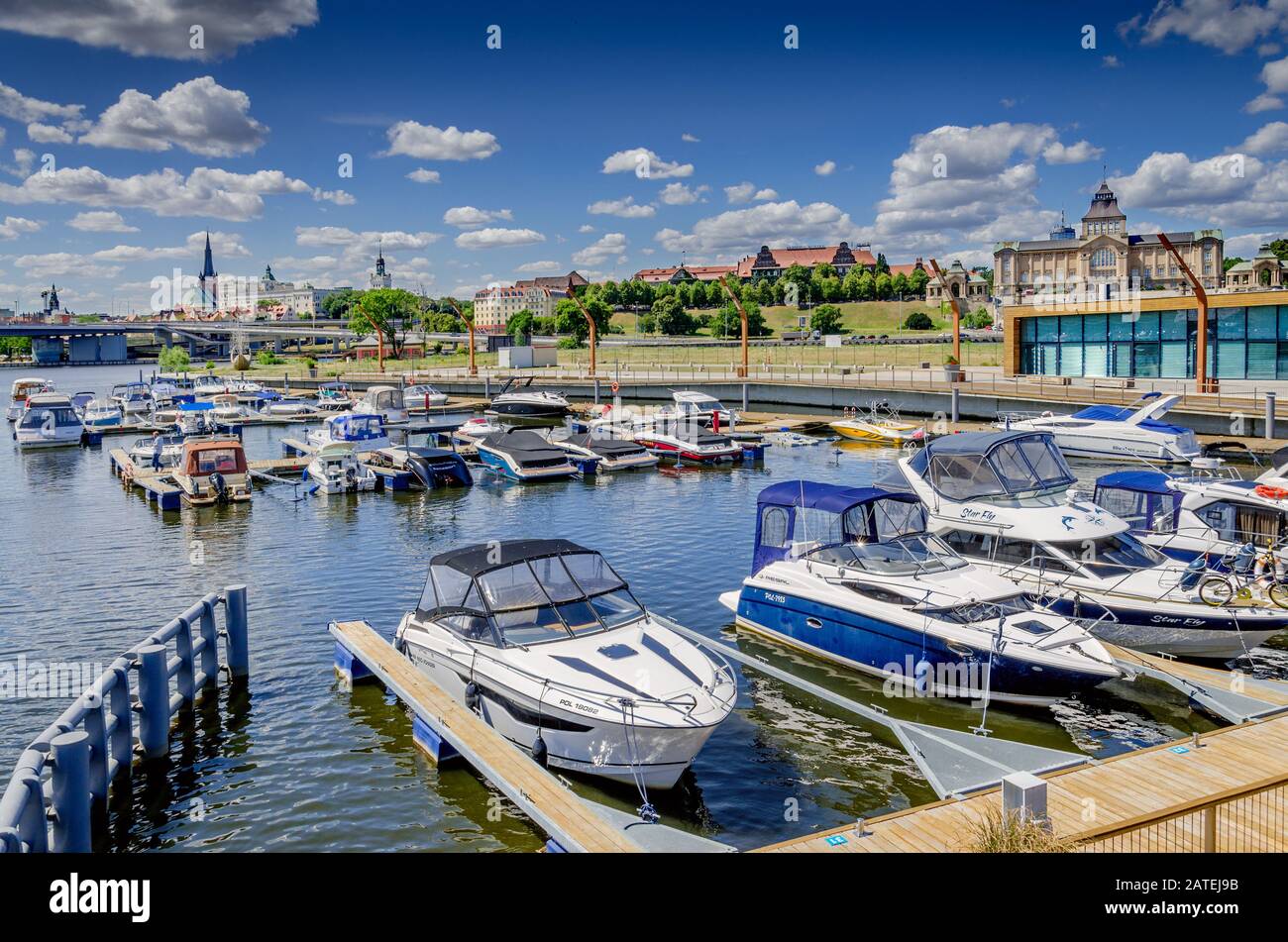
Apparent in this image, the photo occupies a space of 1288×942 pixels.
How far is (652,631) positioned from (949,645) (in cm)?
514

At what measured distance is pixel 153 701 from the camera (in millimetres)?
15258

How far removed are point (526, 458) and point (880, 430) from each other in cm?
2086

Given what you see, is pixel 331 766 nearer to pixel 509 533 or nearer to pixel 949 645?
pixel 949 645

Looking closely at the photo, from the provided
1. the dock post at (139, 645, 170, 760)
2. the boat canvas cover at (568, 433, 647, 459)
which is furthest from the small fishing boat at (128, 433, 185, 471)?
the dock post at (139, 645, 170, 760)

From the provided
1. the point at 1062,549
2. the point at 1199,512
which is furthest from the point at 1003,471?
the point at 1199,512

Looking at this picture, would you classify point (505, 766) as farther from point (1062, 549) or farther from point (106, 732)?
point (1062, 549)

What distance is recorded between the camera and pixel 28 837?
34.6 ft

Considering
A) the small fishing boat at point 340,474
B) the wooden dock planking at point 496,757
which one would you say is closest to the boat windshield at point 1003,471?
the wooden dock planking at point 496,757

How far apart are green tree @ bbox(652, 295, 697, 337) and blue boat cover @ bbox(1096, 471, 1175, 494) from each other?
515 ft

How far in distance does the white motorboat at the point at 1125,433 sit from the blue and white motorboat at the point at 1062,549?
70.3 feet

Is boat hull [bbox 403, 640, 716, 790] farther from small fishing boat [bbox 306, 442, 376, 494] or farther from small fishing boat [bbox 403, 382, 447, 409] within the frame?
small fishing boat [bbox 403, 382, 447, 409]
